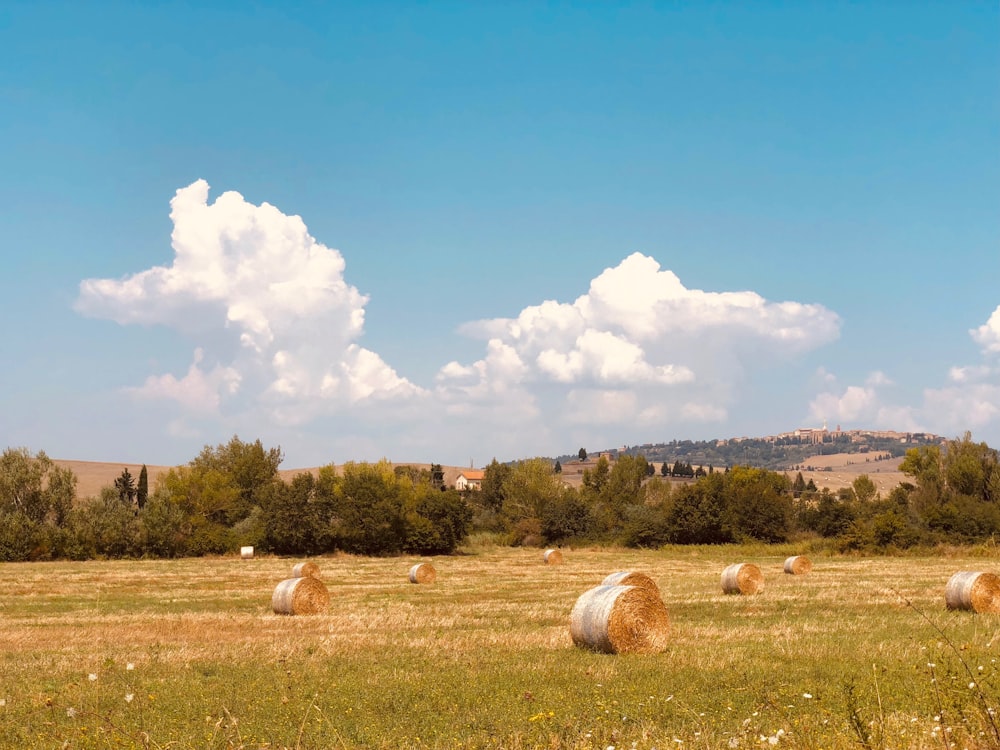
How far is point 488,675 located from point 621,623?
4.25 metres

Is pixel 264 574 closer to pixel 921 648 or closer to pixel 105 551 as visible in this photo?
pixel 105 551

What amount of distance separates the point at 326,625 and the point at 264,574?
23.5m

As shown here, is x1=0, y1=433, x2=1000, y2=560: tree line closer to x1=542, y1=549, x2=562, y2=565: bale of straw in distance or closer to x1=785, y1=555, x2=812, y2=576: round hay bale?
x1=542, y1=549, x2=562, y2=565: bale of straw in distance

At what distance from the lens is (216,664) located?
49.1 ft

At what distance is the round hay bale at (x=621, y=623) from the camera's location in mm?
16609

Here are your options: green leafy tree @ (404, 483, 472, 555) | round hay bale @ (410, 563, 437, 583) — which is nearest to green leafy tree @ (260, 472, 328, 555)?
green leafy tree @ (404, 483, 472, 555)

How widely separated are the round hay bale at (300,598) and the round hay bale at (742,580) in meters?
13.9

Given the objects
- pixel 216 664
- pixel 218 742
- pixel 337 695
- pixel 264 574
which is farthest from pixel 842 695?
pixel 264 574

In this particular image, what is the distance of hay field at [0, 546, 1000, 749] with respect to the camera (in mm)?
9469

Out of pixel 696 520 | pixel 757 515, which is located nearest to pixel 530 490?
pixel 696 520

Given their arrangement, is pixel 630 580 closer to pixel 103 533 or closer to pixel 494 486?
pixel 103 533

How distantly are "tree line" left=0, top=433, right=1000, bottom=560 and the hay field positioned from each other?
33.6 meters

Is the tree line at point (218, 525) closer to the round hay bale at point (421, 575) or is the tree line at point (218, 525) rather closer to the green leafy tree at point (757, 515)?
the green leafy tree at point (757, 515)

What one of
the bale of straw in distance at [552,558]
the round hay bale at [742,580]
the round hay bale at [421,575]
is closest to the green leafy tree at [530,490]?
the bale of straw in distance at [552,558]
